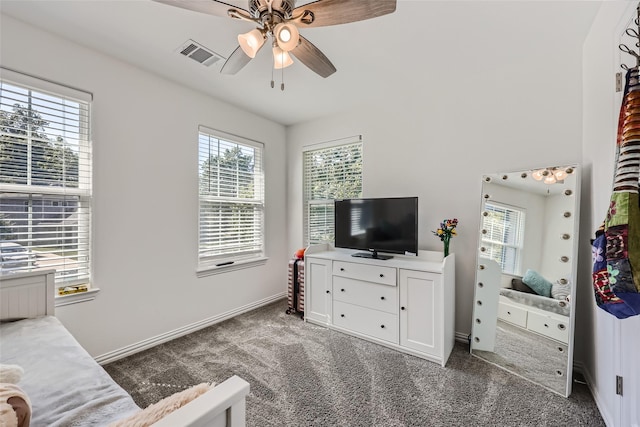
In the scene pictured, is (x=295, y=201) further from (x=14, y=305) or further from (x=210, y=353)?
(x=14, y=305)

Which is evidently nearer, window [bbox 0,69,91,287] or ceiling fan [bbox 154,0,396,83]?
ceiling fan [bbox 154,0,396,83]

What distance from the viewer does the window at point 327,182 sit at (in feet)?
11.1

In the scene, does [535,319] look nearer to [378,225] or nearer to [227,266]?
[378,225]

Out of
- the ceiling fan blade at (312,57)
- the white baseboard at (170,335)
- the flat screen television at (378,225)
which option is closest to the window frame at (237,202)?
the white baseboard at (170,335)

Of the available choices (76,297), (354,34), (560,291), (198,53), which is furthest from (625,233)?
(76,297)

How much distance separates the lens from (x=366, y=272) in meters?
2.64

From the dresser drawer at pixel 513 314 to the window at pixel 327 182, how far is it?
70.6 inches

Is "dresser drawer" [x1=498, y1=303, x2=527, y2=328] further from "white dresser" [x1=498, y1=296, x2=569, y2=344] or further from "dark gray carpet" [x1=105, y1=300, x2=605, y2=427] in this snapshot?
"dark gray carpet" [x1=105, y1=300, x2=605, y2=427]

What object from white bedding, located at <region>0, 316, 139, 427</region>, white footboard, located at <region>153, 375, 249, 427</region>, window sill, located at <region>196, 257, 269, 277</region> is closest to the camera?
white footboard, located at <region>153, 375, 249, 427</region>

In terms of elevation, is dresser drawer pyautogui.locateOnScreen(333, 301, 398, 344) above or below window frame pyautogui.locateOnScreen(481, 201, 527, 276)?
below

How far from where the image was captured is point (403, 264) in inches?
97.6

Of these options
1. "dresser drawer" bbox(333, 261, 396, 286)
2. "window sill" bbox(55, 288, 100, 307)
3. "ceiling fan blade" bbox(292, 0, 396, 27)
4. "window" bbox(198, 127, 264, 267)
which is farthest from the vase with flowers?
"window sill" bbox(55, 288, 100, 307)

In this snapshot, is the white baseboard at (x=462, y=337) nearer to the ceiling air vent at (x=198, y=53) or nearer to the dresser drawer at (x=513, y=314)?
the dresser drawer at (x=513, y=314)

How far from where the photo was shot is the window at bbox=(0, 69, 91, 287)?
184 centimetres
